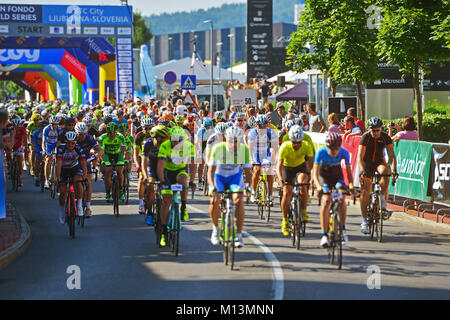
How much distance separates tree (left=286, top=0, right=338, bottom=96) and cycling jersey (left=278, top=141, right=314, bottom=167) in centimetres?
1551

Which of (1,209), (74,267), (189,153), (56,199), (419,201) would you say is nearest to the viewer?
(74,267)

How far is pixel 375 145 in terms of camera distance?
1454cm

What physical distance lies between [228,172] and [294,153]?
5.99 feet

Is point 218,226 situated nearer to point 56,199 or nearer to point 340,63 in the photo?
point 56,199

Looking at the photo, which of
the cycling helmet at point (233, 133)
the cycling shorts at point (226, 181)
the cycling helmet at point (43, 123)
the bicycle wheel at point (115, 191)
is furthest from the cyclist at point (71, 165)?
the cycling helmet at point (43, 123)

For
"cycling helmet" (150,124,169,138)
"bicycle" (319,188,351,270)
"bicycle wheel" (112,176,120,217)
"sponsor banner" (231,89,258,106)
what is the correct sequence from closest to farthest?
"bicycle" (319,188,351,270)
"cycling helmet" (150,124,169,138)
"bicycle wheel" (112,176,120,217)
"sponsor banner" (231,89,258,106)

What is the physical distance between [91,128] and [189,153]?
28.0 feet

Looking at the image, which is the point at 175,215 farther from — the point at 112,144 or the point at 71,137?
the point at 112,144

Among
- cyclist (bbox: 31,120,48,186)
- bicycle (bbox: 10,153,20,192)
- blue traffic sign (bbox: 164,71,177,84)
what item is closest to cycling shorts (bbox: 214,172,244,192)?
cyclist (bbox: 31,120,48,186)

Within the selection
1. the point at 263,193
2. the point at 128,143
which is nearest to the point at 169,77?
the point at 128,143

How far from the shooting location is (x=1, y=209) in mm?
14836

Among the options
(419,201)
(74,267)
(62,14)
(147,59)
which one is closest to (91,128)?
(419,201)

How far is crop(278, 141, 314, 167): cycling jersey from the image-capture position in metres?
13.6

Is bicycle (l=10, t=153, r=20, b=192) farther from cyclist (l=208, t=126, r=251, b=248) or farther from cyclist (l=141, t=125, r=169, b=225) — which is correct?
cyclist (l=208, t=126, r=251, b=248)
